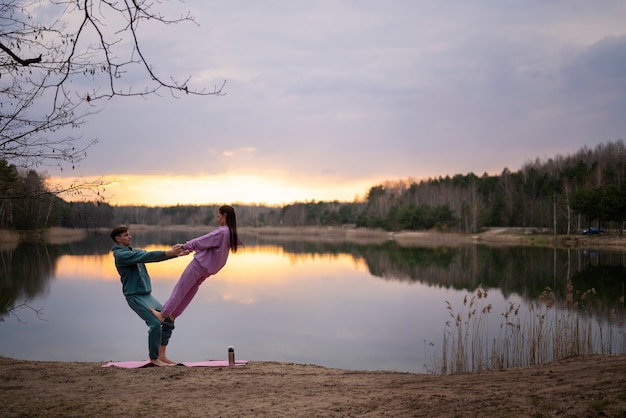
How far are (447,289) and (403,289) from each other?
1.88 metres

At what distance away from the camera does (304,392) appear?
19.6 ft

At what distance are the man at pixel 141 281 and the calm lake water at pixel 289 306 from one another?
126 inches

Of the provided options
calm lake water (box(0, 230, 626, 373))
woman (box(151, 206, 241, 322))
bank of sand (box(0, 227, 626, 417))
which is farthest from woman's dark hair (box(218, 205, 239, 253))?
calm lake water (box(0, 230, 626, 373))

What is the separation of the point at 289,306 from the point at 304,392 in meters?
14.2

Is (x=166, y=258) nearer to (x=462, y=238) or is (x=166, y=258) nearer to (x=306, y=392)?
(x=306, y=392)

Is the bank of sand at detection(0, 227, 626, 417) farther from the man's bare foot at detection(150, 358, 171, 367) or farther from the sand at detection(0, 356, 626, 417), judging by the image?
the man's bare foot at detection(150, 358, 171, 367)

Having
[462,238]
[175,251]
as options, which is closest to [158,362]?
A: [175,251]

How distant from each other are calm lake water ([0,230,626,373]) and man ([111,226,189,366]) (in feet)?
10.5

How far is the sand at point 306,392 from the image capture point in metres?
4.78

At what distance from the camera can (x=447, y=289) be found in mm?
24281

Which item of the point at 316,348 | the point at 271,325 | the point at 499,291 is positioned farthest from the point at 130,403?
the point at 499,291

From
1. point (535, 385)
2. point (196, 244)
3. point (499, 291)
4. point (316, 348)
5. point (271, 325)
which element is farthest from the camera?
point (499, 291)

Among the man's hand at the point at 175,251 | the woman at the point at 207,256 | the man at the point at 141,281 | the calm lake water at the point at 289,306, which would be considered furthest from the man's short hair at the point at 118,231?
the calm lake water at the point at 289,306

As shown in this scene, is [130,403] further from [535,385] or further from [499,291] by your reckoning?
[499,291]
